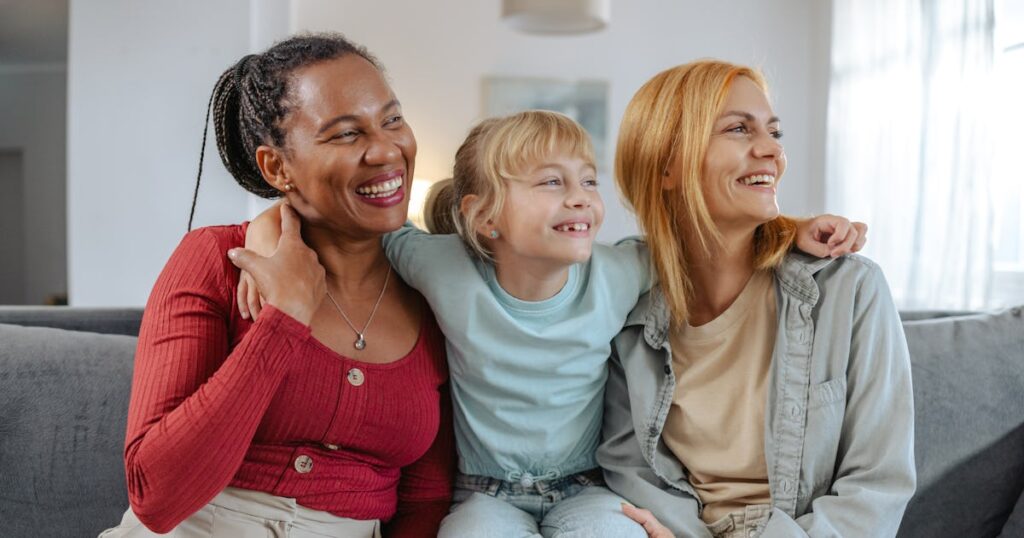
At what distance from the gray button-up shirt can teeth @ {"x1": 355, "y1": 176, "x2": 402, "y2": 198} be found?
0.51 meters

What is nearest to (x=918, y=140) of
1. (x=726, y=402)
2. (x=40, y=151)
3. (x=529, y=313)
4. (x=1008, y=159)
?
(x=1008, y=159)

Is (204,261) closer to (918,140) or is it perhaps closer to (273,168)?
(273,168)

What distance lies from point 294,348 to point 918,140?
14.4ft

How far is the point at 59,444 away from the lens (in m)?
1.47

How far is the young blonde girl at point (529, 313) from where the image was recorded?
139 centimetres

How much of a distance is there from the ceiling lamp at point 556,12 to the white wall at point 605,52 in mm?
2315

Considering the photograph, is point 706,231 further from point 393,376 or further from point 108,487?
point 108,487

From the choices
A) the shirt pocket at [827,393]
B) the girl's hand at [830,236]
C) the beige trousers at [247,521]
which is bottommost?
the beige trousers at [247,521]

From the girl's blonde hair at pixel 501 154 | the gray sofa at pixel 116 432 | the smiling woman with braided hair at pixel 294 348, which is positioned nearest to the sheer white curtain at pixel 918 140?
the gray sofa at pixel 116 432

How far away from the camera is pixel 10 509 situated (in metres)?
1.46

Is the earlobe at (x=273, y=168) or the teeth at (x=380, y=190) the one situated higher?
the earlobe at (x=273, y=168)

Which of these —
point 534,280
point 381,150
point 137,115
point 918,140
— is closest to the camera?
point 381,150

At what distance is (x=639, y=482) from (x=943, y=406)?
60 centimetres

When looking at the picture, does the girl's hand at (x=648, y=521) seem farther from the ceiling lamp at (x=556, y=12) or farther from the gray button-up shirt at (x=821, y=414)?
the ceiling lamp at (x=556, y=12)
